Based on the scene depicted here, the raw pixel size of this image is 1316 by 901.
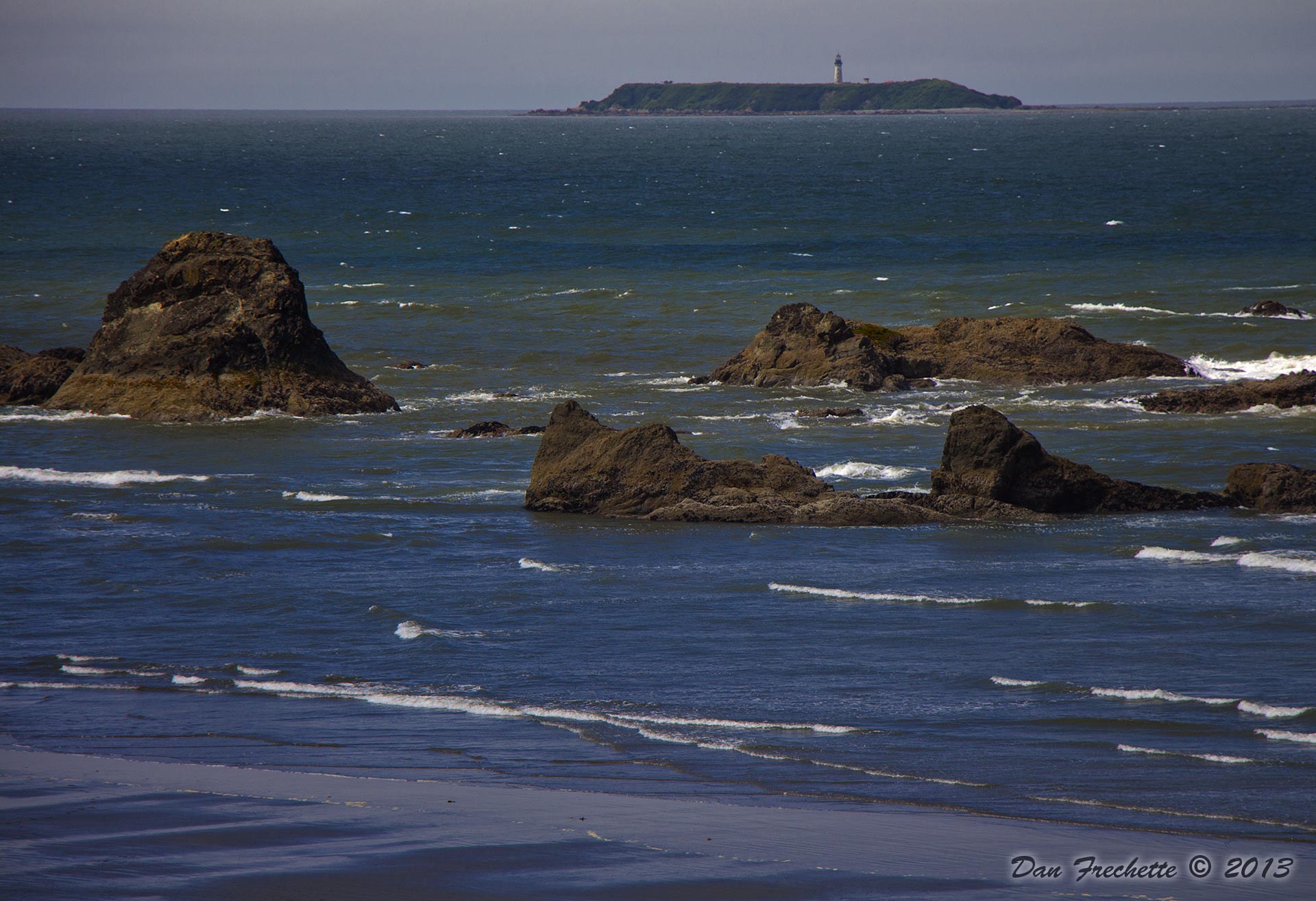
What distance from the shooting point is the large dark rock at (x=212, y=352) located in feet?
88.1

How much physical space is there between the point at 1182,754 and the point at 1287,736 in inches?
36.6

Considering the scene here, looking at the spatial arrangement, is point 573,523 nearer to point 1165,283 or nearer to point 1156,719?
point 1156,719

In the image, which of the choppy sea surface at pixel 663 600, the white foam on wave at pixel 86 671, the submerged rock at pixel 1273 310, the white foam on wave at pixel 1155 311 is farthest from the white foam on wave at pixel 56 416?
the submerged rock at pixel 1273 310

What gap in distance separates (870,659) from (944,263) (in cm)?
4689

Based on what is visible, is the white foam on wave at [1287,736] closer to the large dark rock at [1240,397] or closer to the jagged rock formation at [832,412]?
the jagged rock formation at [832,412]

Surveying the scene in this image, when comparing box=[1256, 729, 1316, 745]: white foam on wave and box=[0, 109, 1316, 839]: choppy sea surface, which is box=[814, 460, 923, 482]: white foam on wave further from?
box=[1256, 729, 1316, 745]: white foam on wave

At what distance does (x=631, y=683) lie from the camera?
36.5 feet

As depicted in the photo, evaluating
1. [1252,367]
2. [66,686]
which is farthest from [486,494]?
[1252,367]

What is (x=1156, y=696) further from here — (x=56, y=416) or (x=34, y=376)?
(x=34, y=376)

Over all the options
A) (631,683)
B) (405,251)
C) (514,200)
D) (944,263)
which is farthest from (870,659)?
(514,200)

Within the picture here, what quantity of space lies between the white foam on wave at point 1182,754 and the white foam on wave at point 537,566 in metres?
7.22

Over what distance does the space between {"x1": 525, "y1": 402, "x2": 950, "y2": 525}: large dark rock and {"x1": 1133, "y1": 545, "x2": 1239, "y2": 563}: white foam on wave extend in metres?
2.66

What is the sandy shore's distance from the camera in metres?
6.26

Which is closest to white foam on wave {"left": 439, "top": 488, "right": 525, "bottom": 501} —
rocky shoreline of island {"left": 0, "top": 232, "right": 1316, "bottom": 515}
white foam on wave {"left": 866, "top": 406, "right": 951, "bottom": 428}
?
rocky shoreline of island {"left": 0, "top": 232, "right": 1316, "bottom": 515}
